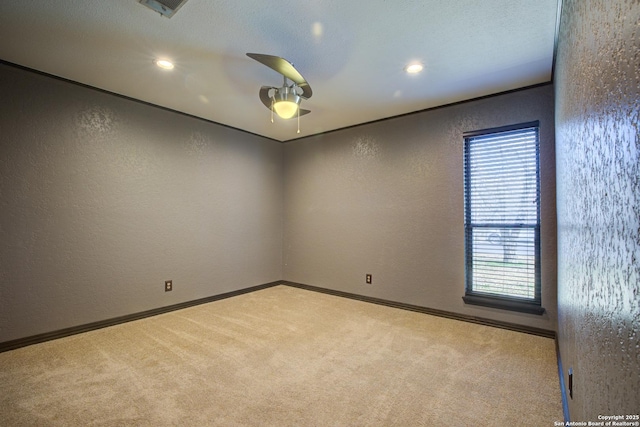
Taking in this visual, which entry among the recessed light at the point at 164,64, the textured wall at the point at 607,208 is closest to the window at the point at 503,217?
the textured wall at the point at 607,208

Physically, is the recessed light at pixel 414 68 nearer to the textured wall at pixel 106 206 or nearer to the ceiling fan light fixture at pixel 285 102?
the ceiling fan light fixture at pixel 285 102

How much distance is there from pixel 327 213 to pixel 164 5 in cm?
334

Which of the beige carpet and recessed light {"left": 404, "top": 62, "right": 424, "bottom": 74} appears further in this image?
recessed light {"left": 404, "top": 62, "right": 424, "bottom": 74}

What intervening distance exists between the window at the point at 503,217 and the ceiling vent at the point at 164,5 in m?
3.07

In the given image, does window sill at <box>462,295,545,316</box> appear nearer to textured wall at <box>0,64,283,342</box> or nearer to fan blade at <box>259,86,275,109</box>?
fan blade at <box>259,86,275,109</box>

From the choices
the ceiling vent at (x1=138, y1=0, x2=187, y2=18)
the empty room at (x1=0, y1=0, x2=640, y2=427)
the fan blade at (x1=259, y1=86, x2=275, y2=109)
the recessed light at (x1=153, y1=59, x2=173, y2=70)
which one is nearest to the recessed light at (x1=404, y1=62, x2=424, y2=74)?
the empty room at (x1=0, y1=0, x2=640, y2=427)

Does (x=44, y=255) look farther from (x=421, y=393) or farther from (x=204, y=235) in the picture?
(x=421, y=393)

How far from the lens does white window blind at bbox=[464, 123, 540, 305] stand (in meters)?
3.04

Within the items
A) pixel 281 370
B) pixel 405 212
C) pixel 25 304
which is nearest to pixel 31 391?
pixel 25 304

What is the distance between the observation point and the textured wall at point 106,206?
2.73m

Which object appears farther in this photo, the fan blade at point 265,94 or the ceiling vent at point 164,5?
the fan blade at point 265,94

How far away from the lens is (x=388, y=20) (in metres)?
2.06

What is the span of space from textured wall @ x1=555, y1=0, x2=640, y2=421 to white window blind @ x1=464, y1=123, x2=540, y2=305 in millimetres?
1902

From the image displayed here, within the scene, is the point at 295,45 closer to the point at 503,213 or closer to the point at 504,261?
the point at 503,213
